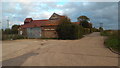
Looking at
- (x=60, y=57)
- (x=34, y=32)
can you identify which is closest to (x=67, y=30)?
(x=34, y=32)

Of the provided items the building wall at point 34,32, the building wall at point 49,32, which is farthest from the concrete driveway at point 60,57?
the building wall at point 34,32

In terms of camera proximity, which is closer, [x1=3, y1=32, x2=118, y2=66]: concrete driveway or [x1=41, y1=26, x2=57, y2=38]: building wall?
[x1=3, y1=32, x2=118, y2=66]: concrete driveway

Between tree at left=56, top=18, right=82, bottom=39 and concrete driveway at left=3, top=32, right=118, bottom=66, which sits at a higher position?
tree at left=56, top=18, right=82, bottom=39

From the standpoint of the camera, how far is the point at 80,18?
67.7 metres

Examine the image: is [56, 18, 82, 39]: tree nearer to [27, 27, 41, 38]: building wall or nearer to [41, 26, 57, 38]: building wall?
[41, 26, 57, 38]: building wall

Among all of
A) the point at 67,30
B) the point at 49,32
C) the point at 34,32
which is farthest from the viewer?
the point at 34,32

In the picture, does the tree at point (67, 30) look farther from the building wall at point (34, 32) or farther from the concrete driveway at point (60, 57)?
the concrete driveway at point (60, 57)

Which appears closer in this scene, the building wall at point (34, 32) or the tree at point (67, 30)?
the tree at point (67, 30)

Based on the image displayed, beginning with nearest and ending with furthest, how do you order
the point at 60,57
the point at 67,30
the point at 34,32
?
1. the point at 60,57
2. the point at 67,30
3. the point at 34,32

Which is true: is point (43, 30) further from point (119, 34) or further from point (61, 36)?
point (119, 34)

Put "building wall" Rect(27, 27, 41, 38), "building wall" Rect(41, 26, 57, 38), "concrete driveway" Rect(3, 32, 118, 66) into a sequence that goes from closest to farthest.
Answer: "concrete driveway" Rect(3, 32, 118, 66), "building wall" Rect(41, 26, 57, 38), "building wall" Rect(27, 27, 41, 38)

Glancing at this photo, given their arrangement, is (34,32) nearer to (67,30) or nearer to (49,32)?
(49,32)

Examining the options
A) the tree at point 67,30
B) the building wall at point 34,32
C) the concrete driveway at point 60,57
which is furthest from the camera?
the building wall at point 34,32

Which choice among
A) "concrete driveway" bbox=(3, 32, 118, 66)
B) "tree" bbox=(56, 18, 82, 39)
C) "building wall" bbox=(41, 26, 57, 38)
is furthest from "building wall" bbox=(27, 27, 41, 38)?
"concrete driveway" bbox=(3, 32, 118, 66)
